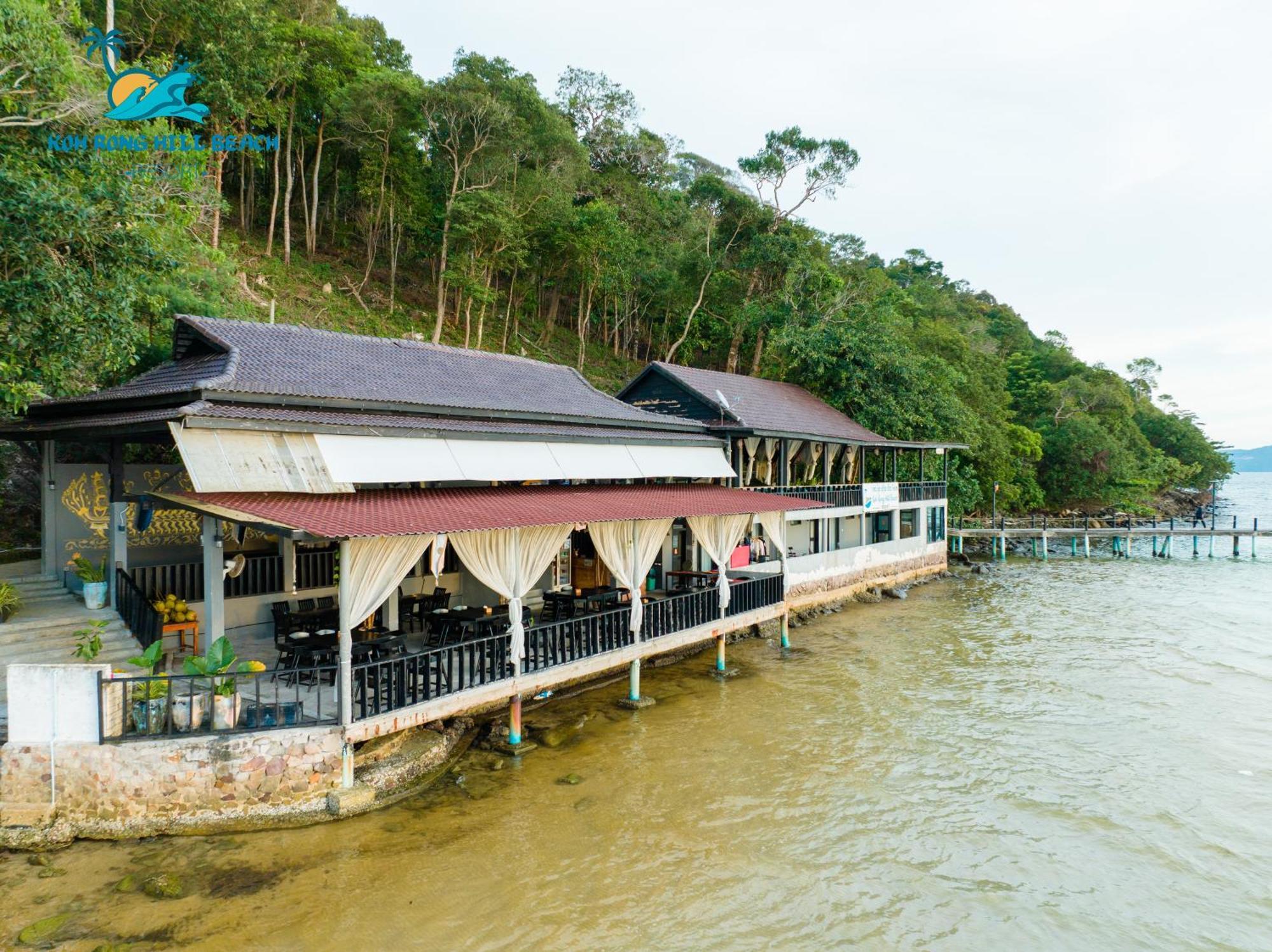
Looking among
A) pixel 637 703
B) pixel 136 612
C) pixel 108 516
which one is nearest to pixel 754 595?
pixel 637 703

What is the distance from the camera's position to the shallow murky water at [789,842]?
721cm

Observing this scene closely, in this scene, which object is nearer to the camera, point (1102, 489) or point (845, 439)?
point (845, 439)

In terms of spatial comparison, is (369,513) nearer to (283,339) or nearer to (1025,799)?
(283,339)

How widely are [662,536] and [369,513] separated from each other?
5.91 m

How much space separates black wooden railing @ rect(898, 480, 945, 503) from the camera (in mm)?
28703

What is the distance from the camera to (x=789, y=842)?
29.7 ft

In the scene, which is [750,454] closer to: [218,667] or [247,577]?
[247,577]

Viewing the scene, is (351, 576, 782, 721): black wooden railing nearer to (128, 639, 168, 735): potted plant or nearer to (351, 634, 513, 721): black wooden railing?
(351, 634, 513, 721): black wooden railing

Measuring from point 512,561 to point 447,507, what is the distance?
50.8 inches

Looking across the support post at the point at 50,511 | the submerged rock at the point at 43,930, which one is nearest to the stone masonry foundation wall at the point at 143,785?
the submerged rock at the point at 43,930

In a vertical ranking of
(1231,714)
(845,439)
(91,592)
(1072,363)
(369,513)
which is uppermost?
(1072,363)

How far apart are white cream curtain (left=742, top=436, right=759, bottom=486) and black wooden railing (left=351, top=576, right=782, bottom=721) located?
267 inches

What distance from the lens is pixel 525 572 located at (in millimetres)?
10945

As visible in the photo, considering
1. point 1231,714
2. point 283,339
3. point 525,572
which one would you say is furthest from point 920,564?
point 283,339
